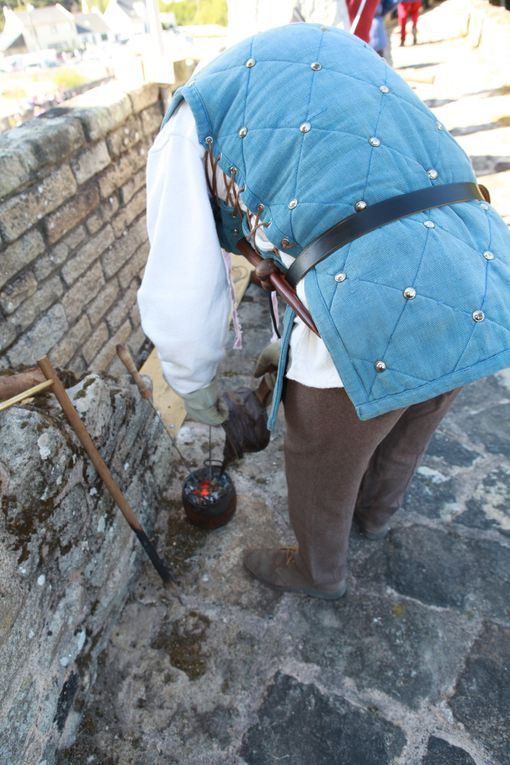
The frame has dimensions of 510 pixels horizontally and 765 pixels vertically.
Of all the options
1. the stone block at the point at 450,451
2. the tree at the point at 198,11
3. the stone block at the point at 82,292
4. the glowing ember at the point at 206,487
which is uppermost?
the tree at the point at 198,11

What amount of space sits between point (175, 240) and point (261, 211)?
0.26 metres

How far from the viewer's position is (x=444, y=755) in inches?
63.0

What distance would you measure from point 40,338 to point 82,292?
1.74 ft

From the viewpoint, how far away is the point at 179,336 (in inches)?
58.3

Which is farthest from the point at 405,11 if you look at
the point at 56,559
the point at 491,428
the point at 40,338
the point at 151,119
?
the point at 56,559

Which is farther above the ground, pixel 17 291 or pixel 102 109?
pixel 102 109

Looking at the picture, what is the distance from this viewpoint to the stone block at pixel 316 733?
5.32ft

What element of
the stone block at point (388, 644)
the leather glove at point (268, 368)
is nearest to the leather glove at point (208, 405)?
the leather glove at point (268, 368)

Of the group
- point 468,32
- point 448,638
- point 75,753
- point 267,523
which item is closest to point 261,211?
point 267,523

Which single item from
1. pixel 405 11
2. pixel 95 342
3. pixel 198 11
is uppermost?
pixel 198 11

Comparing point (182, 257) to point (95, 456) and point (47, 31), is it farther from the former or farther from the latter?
point (47, 31)

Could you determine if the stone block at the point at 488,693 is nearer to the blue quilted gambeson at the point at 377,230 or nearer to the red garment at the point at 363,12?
the blue quilted gambeson at the point at 377,230

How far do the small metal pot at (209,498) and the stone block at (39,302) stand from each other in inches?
48.4

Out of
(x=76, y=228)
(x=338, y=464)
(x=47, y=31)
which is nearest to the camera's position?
(x=338, y=464)
